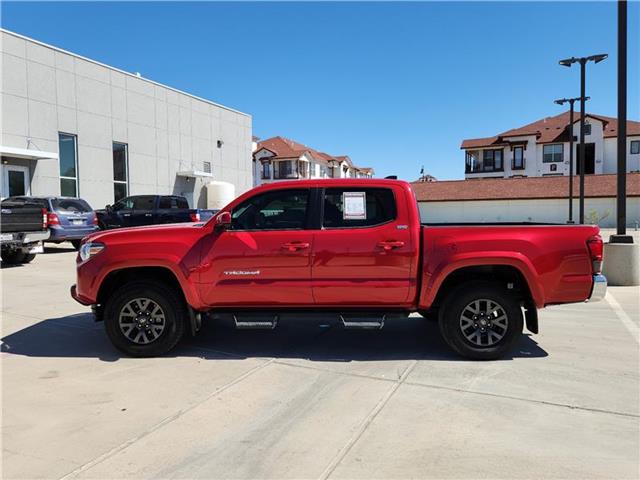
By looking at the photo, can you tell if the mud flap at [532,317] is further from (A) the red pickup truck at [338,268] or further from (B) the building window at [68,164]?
(B) the building window at [68,164]

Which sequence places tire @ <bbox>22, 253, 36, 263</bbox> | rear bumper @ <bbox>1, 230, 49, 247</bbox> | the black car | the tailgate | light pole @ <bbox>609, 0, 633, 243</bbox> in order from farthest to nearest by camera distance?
the black car < tire @ <bbox>22, 253, 36, 263</bbox> < rear bumper @ <bbox>1, 230, 49, 247</bbox> < the tailgate < light pole @ <bbox>609, 0, 633, 243</bbox>

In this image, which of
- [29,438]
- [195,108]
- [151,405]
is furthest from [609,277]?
[195,108]

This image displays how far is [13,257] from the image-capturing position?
42.0 feet

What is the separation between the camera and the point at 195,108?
29.2m

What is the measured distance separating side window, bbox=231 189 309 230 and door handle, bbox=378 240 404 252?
0.86 metres

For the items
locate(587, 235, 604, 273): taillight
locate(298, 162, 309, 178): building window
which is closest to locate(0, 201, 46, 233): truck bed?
locate(587, 235, 604, 273): taillight

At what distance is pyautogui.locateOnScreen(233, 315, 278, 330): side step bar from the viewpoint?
16.6 feet

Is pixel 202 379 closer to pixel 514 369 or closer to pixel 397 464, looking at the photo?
pixel 397 464

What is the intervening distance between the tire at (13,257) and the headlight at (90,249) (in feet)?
29.3

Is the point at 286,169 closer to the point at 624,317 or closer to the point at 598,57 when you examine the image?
the point at 598,57

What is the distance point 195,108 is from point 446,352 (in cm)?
2700

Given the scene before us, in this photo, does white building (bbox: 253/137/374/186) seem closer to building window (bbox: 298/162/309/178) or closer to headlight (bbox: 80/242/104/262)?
building window (bbox: 298/162/309/178)

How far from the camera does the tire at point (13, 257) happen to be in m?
12.6

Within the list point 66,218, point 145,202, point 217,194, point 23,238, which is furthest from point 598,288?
point 217,194
